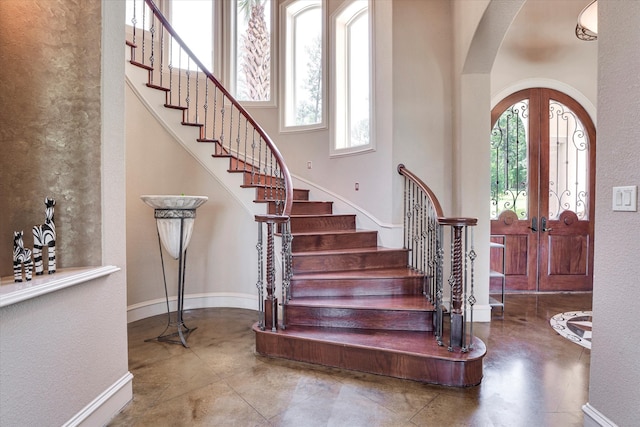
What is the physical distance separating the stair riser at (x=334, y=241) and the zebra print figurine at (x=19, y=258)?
2220 mm

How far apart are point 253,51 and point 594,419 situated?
5638mm

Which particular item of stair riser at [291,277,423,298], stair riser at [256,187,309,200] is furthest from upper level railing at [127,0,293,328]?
stair riser at [291,277,423,298]

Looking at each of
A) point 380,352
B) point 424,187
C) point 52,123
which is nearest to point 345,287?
point 380,352

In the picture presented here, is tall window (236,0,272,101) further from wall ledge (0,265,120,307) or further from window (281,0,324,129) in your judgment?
wall ledge (0,265,120,307)

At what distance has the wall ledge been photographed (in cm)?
129

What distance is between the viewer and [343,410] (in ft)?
6.41

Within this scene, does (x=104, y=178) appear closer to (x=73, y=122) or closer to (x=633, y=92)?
(x=73, y=122)

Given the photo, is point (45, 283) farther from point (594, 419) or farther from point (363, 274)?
point (594, 419)

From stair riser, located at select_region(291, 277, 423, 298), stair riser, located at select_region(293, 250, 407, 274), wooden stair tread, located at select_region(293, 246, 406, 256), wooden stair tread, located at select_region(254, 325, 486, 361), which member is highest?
wooden stair tread, located at select_region(293, 246, 406, 256)

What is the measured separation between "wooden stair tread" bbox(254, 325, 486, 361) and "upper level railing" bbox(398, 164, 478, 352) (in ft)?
0.22

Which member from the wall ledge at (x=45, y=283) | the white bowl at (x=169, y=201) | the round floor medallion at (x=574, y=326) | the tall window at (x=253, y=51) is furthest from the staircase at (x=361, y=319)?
the tall window at (x=253, y=51)

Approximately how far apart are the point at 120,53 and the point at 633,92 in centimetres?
253

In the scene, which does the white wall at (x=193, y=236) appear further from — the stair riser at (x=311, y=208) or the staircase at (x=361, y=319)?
the staircase at (x=361, y=319)

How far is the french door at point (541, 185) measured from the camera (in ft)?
14.6
